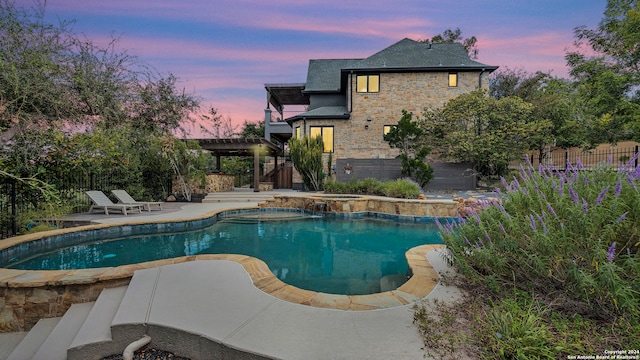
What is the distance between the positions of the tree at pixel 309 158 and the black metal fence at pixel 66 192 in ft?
20.3

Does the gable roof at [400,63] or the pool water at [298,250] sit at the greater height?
the gable roof at [400,63]

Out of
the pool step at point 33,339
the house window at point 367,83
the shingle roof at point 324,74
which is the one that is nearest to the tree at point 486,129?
the house window at point 367,83

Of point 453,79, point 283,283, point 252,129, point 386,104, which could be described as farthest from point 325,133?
point 283,283

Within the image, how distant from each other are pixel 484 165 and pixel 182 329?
54.2ft

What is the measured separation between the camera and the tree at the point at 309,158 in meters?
14.3

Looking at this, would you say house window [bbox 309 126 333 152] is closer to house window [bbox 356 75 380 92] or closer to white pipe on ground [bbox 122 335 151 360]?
house window [bbox 356 75 380 92]

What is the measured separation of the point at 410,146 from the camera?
1481 centimetres

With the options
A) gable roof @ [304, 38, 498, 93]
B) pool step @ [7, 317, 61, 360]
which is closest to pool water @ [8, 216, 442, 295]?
pool step @ [7, 317, 61, 360]

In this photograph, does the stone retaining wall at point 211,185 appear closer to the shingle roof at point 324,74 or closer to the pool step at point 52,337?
the shingle roof at point 324,74

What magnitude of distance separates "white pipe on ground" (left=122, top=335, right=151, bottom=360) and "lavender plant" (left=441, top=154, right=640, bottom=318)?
2885mm

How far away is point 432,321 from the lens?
202 cm

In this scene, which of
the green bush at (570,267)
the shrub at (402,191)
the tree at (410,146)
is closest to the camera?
the green bush at (570,267)

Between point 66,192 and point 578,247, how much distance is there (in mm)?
11141

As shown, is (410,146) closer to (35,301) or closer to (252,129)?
(35,301)
